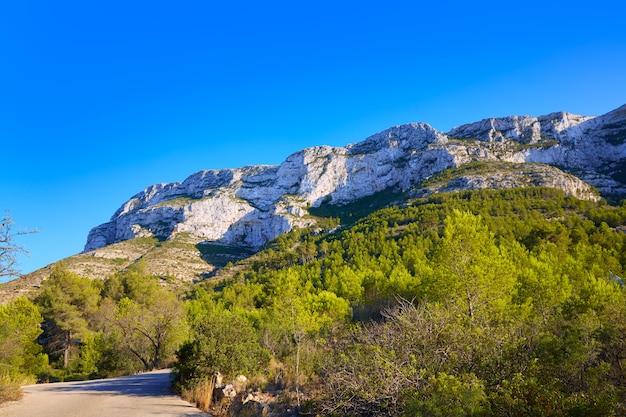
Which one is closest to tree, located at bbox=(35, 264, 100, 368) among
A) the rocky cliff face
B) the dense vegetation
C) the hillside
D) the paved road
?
the dense vegetation

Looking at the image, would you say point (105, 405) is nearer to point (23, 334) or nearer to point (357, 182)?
point (23, 334)

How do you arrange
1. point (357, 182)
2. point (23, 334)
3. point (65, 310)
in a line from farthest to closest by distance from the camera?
point (357, 182) < point (65, 310) < point (23, 334)

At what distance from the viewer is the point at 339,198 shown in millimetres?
167500

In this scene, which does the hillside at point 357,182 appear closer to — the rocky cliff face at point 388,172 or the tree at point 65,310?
the rocky cliff face at point 388,172

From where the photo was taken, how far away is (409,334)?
23.6ft

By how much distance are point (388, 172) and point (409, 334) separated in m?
162

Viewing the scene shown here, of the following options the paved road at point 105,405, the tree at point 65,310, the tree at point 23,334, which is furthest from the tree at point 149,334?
the paved road at point 105,405

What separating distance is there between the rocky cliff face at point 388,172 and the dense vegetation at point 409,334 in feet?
242

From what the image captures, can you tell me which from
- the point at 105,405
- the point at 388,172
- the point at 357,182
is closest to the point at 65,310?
the point at 105,405

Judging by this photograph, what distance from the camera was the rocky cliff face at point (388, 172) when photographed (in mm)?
124812

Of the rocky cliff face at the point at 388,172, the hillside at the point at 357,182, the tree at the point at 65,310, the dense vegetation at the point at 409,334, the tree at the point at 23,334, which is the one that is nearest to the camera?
the dense vegetation at the point at 409,334

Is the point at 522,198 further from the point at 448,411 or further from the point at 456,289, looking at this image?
the point at 448,411

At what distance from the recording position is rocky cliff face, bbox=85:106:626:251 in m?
125

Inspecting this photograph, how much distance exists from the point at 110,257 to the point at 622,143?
195505 mm
